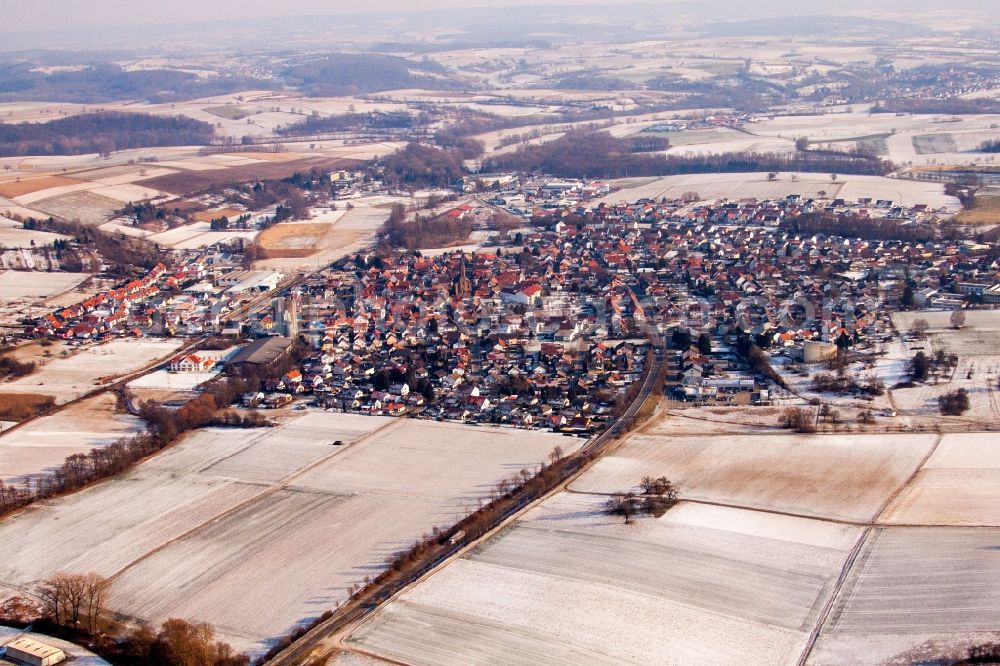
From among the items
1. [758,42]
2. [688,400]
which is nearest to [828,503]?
[688,400]

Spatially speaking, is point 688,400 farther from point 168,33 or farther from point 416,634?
point 168,33

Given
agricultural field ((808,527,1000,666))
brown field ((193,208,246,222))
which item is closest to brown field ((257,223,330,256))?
brown field ((193,208,246,222))

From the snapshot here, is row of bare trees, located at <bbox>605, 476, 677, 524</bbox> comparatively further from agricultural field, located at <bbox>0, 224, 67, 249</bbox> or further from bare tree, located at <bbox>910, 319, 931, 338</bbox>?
agricultural field, located at <bbox>0, 224, 67, 249</bbox>

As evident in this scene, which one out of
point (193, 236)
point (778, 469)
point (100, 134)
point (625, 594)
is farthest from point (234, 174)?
point (625, 594)

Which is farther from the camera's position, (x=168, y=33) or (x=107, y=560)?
(x=168, y=33)

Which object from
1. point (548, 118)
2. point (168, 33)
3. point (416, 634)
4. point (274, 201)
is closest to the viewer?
point (416, 634)

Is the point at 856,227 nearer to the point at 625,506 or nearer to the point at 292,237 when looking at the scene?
the point at 292,237

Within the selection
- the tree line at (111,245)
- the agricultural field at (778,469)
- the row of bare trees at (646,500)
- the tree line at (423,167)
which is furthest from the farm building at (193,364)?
the tree line at (423,167)
